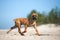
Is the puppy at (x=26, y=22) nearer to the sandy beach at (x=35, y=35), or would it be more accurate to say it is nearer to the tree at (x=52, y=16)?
the sandy beach at (x=35, y=35)

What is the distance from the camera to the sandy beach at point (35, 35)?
2.51 m

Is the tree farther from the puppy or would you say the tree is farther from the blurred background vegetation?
the puppy

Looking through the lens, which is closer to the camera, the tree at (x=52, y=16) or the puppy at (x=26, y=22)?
the puppy at (x=26, y=22)

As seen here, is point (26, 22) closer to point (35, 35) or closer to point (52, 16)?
point (35, 35)

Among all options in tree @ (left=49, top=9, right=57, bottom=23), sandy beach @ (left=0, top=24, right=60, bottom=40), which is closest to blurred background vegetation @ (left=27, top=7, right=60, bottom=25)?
tree @ (left=49, top=9, right=57, bottom=23)

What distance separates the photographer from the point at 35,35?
262cm

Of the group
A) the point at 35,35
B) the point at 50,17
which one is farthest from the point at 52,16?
the point at 35,35

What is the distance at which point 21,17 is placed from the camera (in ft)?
8.32

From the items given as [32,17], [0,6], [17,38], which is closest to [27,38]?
[17,38]

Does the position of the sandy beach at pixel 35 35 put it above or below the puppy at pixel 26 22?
below

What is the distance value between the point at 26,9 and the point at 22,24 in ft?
0.63

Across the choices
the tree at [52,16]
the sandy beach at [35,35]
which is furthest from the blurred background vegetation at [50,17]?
the sandy beach at [35,35]

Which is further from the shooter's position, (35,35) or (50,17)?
(50,17)

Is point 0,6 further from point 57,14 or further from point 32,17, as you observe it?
point 57,14
